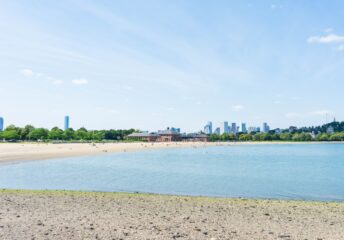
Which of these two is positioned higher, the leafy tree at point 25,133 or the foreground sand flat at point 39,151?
the leafy tree at point 25,133

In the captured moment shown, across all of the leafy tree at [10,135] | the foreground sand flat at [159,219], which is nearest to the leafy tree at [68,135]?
the leafy tree at [10,135]

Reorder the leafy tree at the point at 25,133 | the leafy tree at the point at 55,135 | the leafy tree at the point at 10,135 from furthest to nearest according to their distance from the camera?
the leafy tree at the point at 55,135 < the leafy tree at the point at 25,133 < the leafy tree at the point at 10,135

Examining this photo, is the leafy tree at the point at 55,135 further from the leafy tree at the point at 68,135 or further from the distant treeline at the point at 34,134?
the leafy tree at the point at 68,135

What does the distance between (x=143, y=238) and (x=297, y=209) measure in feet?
30.2

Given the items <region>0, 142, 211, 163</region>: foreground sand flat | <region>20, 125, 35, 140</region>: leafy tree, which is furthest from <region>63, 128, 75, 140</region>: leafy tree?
<region>0, 142, 211, 163</region>: foreground sand flat

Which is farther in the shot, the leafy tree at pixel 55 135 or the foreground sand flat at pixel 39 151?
the leafy tree at pixel 55 135

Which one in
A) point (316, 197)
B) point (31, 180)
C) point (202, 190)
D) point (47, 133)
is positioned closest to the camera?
point (316, 197)

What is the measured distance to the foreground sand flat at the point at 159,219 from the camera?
428 inches

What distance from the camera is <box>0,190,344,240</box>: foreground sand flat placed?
428 inches

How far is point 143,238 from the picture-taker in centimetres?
1027

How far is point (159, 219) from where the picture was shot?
13.1 meters

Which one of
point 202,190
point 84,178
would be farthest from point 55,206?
point 84,178

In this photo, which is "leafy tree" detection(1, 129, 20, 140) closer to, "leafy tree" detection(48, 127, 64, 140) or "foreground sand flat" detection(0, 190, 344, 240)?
"leafy tree" detection(48, 127, 64, 140)

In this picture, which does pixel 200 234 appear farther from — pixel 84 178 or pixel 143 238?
pixel 84 178
